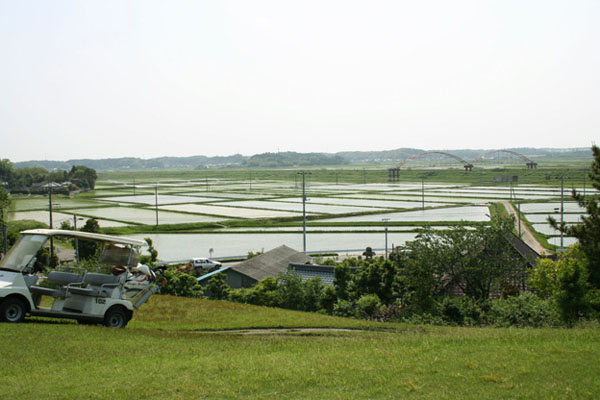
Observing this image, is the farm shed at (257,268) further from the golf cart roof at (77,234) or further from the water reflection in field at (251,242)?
the golf cart roof at (77,234)

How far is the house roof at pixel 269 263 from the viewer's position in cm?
2509

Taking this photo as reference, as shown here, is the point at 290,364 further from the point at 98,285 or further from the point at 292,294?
the point at 292,294

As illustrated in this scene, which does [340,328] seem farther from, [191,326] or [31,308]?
[31,308]

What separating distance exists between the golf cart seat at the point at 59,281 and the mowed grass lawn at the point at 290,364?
60 centimetres

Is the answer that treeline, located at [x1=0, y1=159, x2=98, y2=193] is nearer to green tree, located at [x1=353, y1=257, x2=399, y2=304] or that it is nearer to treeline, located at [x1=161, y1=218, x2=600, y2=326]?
treeline, located at [x1=161, y1=218, x2=600, y2=326]

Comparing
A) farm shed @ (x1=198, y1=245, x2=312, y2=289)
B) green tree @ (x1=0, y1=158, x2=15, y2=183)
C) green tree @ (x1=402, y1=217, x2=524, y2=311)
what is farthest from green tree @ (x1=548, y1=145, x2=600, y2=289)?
green tree @ (x1=0, y1=158, x2=15, y2=183)

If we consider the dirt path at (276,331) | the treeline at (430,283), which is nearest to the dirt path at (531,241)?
the treeline at (430,283)

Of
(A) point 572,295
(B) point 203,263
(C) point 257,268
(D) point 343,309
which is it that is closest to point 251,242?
(B) point 203,263

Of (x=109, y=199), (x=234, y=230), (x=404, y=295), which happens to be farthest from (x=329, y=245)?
(x=109, y=199)

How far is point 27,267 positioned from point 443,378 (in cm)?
822

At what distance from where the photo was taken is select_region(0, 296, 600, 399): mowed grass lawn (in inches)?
279

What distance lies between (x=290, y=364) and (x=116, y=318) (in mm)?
5029

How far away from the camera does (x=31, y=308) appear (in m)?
11.3

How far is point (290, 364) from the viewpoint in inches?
332
